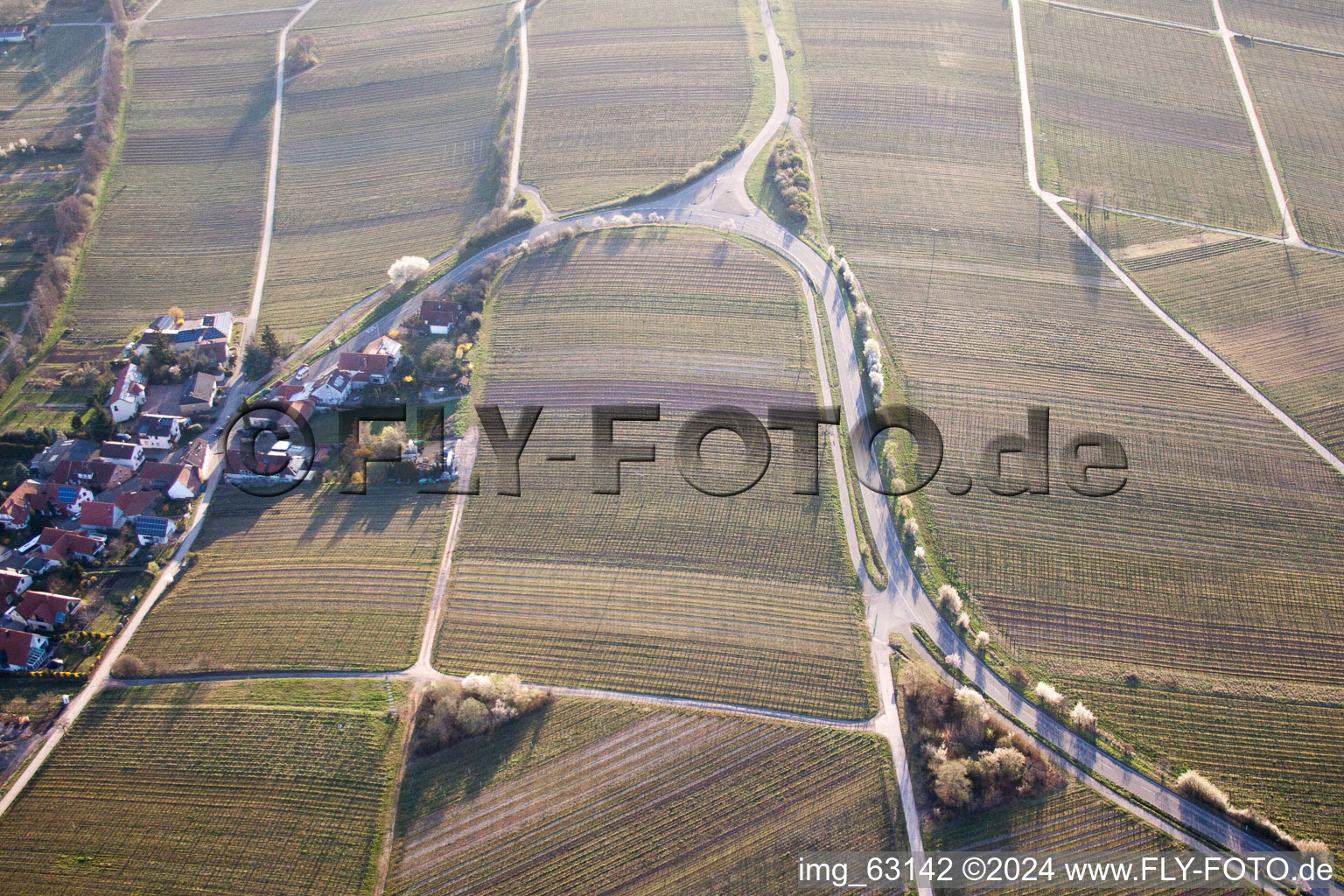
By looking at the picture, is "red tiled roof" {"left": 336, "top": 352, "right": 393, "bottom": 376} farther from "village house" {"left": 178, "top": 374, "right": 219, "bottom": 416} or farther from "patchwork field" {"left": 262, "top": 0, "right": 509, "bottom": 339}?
"village house" {"left": 178, "top": 374, "right": 219, "bottom": 416}

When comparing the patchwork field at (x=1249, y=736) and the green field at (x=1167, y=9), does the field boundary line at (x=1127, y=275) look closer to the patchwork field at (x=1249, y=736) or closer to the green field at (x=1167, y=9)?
the green field at (x=1167, y=9)

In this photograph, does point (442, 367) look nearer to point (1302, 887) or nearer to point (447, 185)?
point (447, 185)

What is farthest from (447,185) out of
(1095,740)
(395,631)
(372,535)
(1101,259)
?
(1095,740)

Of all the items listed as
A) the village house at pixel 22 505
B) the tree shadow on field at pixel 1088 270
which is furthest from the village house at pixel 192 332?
the tree shadow on field at pixel 1088 270

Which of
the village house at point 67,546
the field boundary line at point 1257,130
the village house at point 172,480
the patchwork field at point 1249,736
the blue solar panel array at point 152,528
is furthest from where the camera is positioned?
the field boundary line at point 1257,130

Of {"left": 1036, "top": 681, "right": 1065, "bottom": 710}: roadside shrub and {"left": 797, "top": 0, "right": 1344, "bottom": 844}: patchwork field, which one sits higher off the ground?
{"left": 797, "top": 0, "right": 1344, "bottom": 844}: patchwork field

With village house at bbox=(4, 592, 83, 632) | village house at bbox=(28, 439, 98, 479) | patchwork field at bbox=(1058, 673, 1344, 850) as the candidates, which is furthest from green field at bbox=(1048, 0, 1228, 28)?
village house at bbox=(4, 592, 83, 632)

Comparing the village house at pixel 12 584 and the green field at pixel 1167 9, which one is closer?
the village house at pixel 12 584
